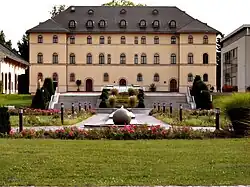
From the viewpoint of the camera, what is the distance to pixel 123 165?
11539 mm

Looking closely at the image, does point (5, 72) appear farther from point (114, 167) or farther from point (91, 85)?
point (114, 167)

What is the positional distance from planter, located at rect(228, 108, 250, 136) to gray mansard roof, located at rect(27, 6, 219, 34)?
64.6m

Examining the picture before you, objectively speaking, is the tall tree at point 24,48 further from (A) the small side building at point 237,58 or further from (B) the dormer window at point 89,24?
(A) the small side building at point 237,58

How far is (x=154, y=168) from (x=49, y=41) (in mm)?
74442

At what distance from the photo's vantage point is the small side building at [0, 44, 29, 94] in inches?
2778

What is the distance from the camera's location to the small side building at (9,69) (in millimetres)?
70562

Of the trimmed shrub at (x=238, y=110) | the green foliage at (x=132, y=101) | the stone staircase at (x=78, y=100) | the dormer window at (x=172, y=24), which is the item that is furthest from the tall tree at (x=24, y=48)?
the trimmed shrub at (x=238, y=110)

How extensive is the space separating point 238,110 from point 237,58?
6750 cm

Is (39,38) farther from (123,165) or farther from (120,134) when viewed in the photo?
(123,165)

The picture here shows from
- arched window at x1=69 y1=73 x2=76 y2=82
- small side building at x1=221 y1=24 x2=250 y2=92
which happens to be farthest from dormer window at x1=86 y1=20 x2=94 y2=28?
small side building at x1=221 y1=24 x2=250 y2=92

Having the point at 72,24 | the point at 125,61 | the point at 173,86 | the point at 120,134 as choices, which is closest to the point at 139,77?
the point at 125,61

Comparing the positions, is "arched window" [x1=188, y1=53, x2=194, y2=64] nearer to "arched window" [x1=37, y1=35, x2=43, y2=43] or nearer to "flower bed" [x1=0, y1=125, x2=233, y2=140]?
"arched window" [x1=37, y1=35, x2=43, y2=43]

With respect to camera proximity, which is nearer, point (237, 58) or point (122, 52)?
point (237, 58)

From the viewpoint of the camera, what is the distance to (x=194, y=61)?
85.3m
